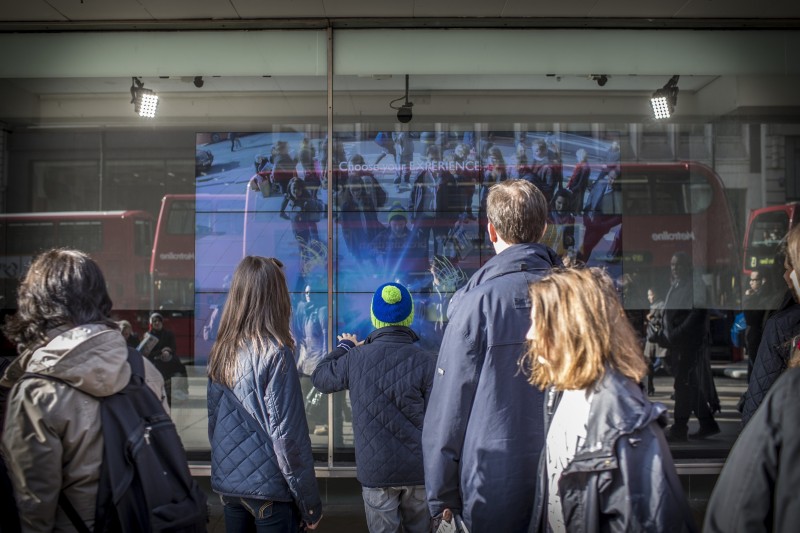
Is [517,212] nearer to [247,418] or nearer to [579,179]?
[247,418]

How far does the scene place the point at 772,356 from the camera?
3561mm

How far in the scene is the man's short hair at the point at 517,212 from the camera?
101 inches

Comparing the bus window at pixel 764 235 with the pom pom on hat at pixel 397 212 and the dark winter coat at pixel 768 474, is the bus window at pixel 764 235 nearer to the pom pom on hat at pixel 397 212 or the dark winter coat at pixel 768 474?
the pom pom on hat at pixel 397 212

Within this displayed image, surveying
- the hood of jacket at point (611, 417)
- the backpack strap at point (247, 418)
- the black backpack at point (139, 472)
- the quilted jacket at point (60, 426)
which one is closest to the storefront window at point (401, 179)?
the backpack strap at point (247, 418)

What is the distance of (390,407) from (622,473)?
1.69 m

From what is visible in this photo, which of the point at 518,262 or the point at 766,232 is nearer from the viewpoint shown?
the point at 518,262

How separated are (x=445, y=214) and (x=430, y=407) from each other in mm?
3392

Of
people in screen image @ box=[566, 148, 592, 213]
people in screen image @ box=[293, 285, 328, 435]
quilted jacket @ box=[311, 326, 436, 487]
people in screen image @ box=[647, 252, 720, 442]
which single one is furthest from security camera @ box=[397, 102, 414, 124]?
quilted jacket @ box=[311, 326, 436, 487]

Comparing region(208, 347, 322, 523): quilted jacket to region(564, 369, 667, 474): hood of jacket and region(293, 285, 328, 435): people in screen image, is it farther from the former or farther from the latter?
region(293, 285, 328, 435): people in screen image

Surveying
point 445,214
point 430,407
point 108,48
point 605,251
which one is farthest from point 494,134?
point 430,407

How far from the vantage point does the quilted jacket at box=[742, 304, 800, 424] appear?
351 cm

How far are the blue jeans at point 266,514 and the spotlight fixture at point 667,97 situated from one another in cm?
431

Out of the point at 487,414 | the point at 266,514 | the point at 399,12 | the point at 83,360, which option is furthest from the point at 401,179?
the point at 83,360

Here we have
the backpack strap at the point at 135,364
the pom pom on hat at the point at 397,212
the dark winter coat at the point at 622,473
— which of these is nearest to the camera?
the dark winter coat at the point at 622,473
